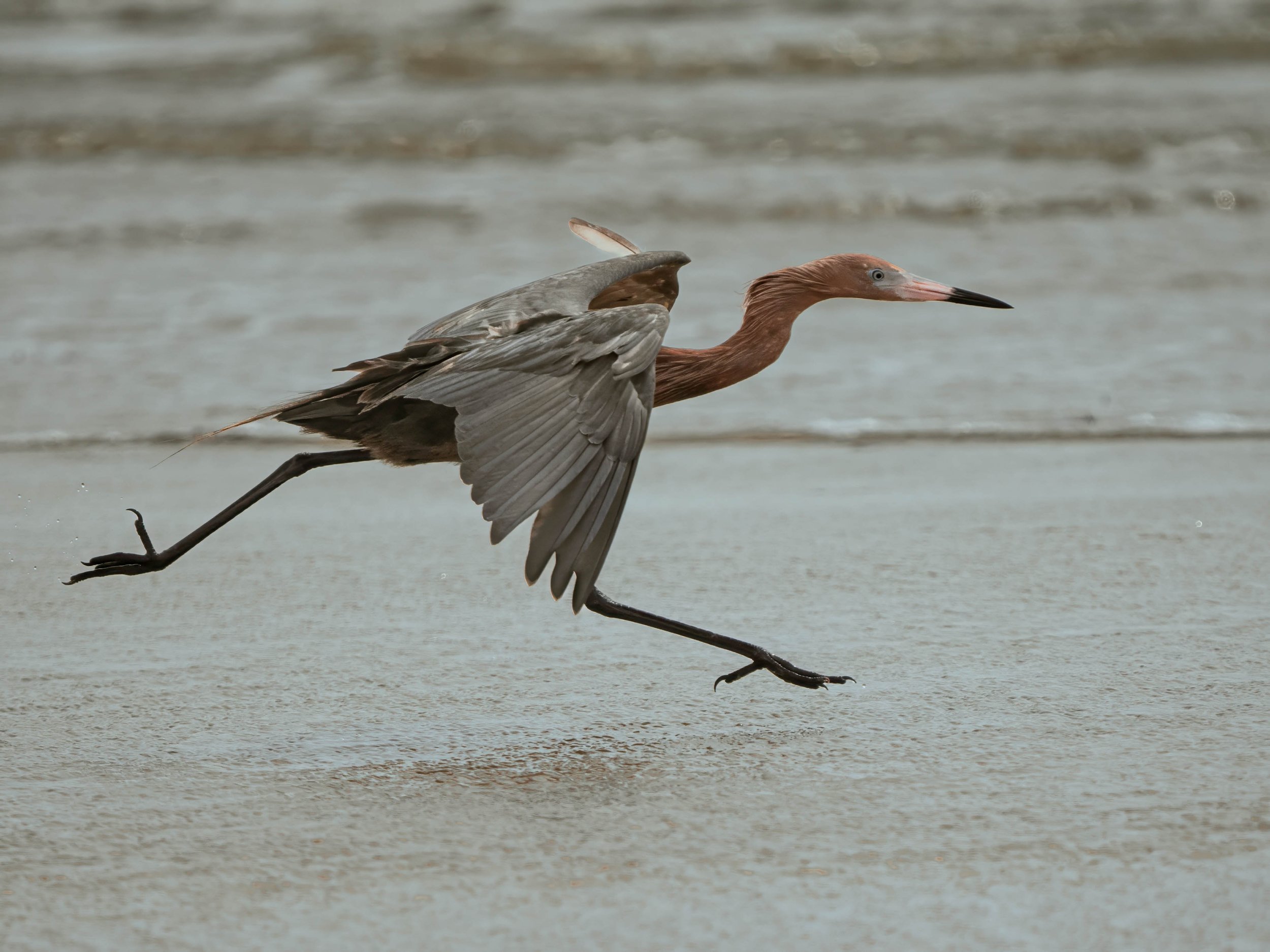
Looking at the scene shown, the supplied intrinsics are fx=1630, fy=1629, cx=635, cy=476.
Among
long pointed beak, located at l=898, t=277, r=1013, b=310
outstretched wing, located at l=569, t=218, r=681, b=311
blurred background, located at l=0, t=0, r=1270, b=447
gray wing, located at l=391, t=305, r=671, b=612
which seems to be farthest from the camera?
blurred background, located at l=0, t=0, r=1270, b=447

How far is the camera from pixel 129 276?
8.76 meters

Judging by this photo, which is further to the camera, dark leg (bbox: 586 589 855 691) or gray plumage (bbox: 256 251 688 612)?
dark leg (bbox: 586 589 855 691)

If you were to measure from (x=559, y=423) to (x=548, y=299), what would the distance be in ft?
2.55

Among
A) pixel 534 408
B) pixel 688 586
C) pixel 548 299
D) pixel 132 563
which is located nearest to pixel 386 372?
pixel 548 299

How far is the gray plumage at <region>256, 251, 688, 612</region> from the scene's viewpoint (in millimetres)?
3266

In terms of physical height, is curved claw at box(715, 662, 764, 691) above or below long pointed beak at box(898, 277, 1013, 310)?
below

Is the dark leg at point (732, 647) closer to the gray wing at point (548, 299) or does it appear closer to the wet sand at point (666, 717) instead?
the wet sand at point (666, 717)

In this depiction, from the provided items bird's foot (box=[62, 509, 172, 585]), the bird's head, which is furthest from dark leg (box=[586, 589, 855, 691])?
the bird's head

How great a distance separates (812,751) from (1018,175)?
27.3 ft

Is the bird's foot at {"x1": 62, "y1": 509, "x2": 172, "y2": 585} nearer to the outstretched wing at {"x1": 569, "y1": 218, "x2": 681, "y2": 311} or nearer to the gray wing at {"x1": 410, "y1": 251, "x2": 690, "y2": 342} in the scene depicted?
the gray wing at {"x1": 410, "y1": 251, "x2": 690, "y2": 342}

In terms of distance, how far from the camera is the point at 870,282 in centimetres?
470

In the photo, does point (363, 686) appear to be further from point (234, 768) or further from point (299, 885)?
point (299, 885)

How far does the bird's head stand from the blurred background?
4.71 feet

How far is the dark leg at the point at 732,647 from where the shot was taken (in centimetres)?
372
